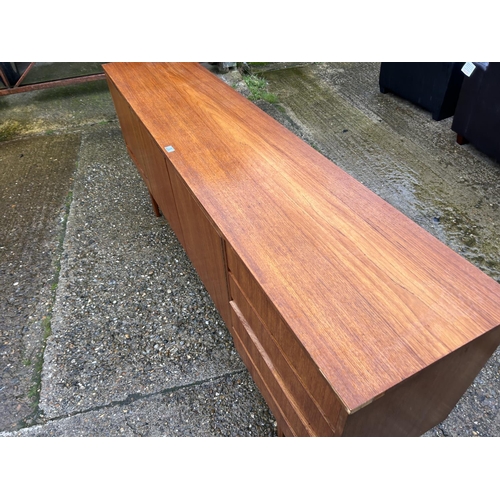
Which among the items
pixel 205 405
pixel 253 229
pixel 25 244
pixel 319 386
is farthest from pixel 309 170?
pixel 25 244

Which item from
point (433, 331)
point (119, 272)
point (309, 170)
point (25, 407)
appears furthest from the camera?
point (119, 272)

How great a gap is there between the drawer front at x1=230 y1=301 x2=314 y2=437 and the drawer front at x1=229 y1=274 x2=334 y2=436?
17mm

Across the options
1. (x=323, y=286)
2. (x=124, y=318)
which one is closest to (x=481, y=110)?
(x=323, y=286)

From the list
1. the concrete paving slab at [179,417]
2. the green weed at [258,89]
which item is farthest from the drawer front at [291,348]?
the green weed at [258,89]

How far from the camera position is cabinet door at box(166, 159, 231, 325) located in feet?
4.25

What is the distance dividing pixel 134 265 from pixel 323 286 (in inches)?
60.1

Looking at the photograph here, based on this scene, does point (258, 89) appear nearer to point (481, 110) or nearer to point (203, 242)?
point (481, 110)

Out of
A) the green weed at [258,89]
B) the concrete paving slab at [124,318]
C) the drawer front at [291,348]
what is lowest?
the concrete paving slab at [124,318]

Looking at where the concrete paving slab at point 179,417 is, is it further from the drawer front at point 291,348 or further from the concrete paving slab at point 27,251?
the drawer front at point 291,348

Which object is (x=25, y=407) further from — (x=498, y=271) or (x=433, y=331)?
(x=498, y=271)

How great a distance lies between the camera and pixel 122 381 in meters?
1.68

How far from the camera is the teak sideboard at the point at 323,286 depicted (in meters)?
0.84

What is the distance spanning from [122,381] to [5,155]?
2644mm

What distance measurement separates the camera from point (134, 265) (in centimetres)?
222
